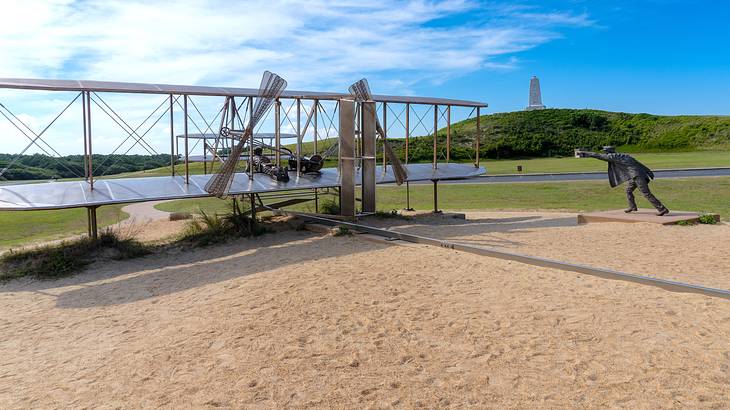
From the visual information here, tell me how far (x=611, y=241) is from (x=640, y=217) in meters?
2.89

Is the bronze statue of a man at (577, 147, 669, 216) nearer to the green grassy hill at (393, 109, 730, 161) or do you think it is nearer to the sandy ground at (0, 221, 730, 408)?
the sandy ground at (0, 221, 730, 408)

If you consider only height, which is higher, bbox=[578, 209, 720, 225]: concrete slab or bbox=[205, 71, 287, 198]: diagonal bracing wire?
bbox=[205, 71, 287, 198]: diagonal bracing wire

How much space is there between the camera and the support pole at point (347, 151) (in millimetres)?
14281

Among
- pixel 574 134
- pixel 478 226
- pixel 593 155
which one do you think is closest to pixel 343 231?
pixel 478 226

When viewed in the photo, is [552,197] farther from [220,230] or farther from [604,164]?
[604,164]

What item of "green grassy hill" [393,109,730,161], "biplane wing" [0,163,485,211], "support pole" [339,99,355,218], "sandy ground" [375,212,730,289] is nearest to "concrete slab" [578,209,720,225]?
"sandy ground" [375,212,730,289]

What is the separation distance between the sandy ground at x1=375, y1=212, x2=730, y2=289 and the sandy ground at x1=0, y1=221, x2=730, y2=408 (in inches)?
67.8

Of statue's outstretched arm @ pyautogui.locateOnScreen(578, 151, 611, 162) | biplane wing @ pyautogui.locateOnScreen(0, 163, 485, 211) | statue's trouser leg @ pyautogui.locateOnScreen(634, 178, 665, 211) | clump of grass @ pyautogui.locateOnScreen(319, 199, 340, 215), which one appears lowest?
clump of grass @ pyautogui.locateOnScreen(319, 199, 340, 215)

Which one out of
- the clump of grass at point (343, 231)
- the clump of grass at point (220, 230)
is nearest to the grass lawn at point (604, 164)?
the clump of grass at point (343, 231)

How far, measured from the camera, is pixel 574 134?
7469cm

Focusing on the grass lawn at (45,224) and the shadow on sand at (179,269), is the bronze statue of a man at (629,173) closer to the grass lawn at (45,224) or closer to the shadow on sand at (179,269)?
the shadow on sand at (179,269)

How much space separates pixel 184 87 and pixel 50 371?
28.0 feet

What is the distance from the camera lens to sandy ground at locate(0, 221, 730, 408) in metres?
4.70

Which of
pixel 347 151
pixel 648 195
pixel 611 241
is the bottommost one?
pixel 611 241
